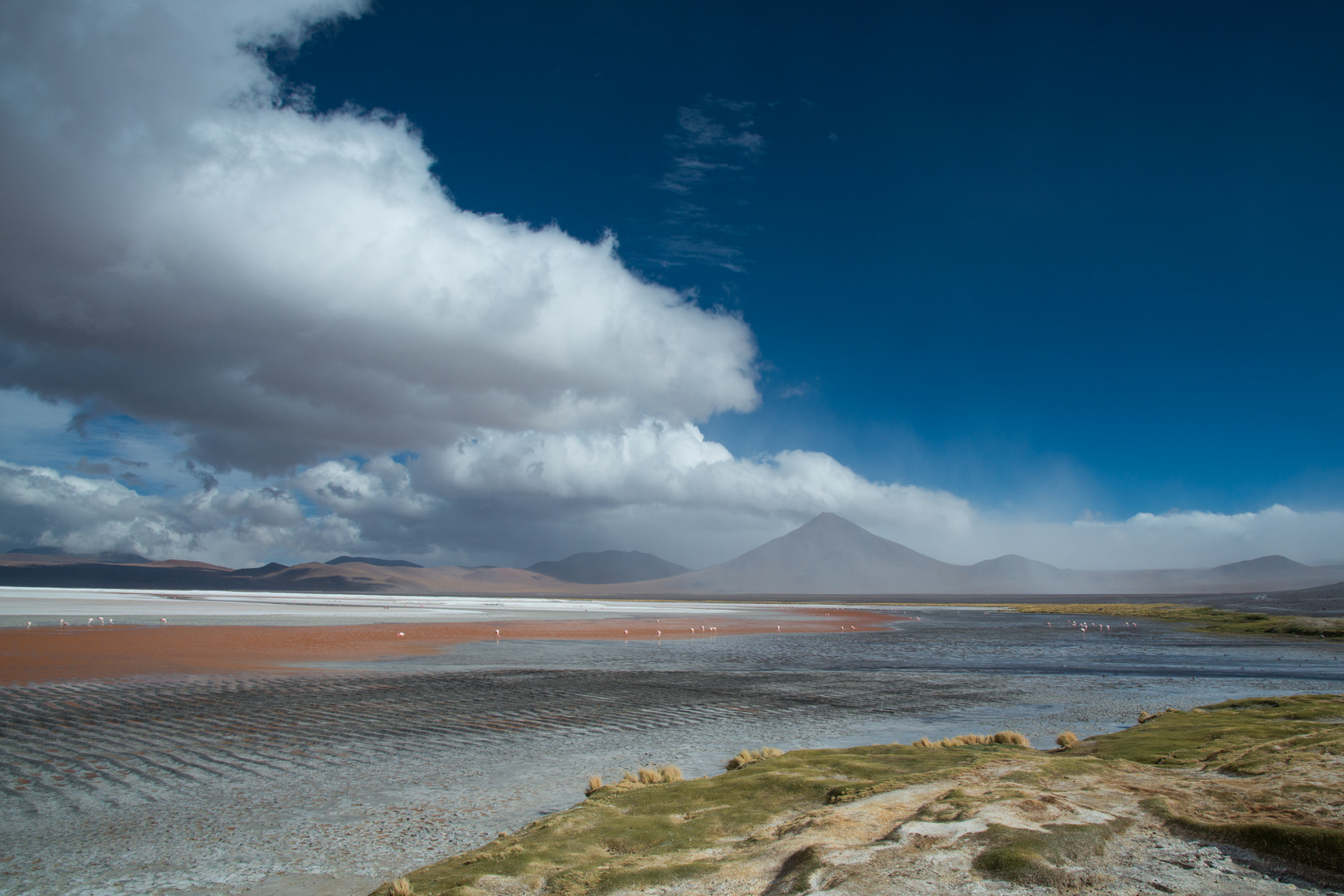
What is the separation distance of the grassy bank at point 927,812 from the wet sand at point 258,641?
25.2 meters

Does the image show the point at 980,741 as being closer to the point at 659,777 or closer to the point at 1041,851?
the point at 659,777

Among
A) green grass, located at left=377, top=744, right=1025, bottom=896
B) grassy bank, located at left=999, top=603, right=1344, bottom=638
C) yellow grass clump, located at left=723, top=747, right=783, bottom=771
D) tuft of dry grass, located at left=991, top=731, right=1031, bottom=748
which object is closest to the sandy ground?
green grass, located at left=377, top=744, right=1025, bottom=896

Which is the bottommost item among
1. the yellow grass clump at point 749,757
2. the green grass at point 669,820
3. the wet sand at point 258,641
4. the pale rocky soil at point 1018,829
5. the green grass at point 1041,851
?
the wet sand at point 258,641

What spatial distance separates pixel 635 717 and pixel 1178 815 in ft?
45.9

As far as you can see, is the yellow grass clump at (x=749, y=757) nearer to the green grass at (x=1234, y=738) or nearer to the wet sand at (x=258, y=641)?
the green grass at (x=1234, y=738)

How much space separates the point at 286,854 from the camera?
9.84 m

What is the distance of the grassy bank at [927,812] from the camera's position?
7805mm

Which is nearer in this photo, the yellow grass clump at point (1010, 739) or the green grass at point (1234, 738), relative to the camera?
the green grass at point (1234, 738)

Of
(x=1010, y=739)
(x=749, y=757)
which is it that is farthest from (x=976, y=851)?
(x=1010, y=739)

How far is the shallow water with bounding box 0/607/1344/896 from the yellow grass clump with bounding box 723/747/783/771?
53 centimetres

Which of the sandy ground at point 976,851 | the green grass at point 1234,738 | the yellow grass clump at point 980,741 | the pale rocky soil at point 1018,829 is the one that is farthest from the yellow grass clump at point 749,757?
the green grass at point 1234,738

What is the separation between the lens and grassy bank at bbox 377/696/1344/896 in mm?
7805

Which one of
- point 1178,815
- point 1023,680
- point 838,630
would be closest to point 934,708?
point 1023,680

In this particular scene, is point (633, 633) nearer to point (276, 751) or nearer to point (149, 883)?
point (276, 751)
